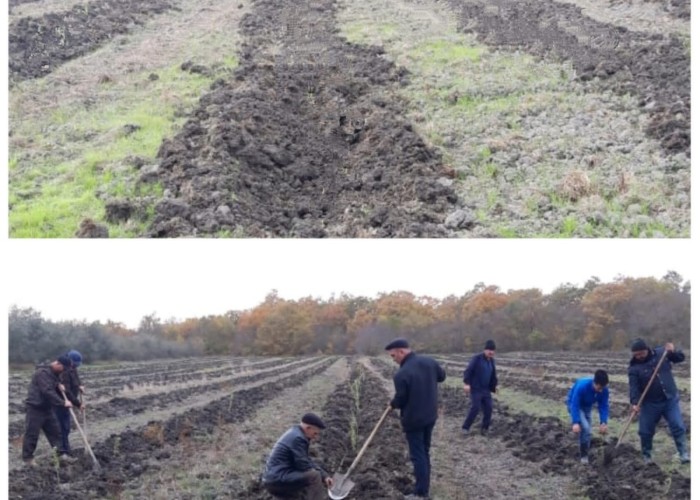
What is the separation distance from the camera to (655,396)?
329 inches

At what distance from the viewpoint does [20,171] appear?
12766 mm

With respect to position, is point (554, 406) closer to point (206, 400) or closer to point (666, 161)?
point (666, 161)

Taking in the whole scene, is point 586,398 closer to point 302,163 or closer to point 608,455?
point 608,455

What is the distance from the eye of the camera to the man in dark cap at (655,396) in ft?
26.9

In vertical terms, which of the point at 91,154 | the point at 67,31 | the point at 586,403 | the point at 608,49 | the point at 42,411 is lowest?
the point at 42,411

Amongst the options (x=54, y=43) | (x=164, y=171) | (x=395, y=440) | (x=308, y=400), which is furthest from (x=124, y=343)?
(x=395, y=440)

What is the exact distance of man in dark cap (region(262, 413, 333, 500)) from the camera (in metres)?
6.93

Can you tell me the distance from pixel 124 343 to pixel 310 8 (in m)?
17.1

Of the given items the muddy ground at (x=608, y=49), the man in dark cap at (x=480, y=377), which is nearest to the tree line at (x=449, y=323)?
the muddy ground at (x=608, y=49)

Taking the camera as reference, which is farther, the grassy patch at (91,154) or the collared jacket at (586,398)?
the grassy patch at (91,154)

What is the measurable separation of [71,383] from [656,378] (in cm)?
708

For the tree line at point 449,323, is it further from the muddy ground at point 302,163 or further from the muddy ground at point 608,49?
the muddy ground at point 302,163

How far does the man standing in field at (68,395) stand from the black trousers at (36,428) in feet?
0.37

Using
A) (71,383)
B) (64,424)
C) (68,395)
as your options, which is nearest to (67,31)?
(71,383)
